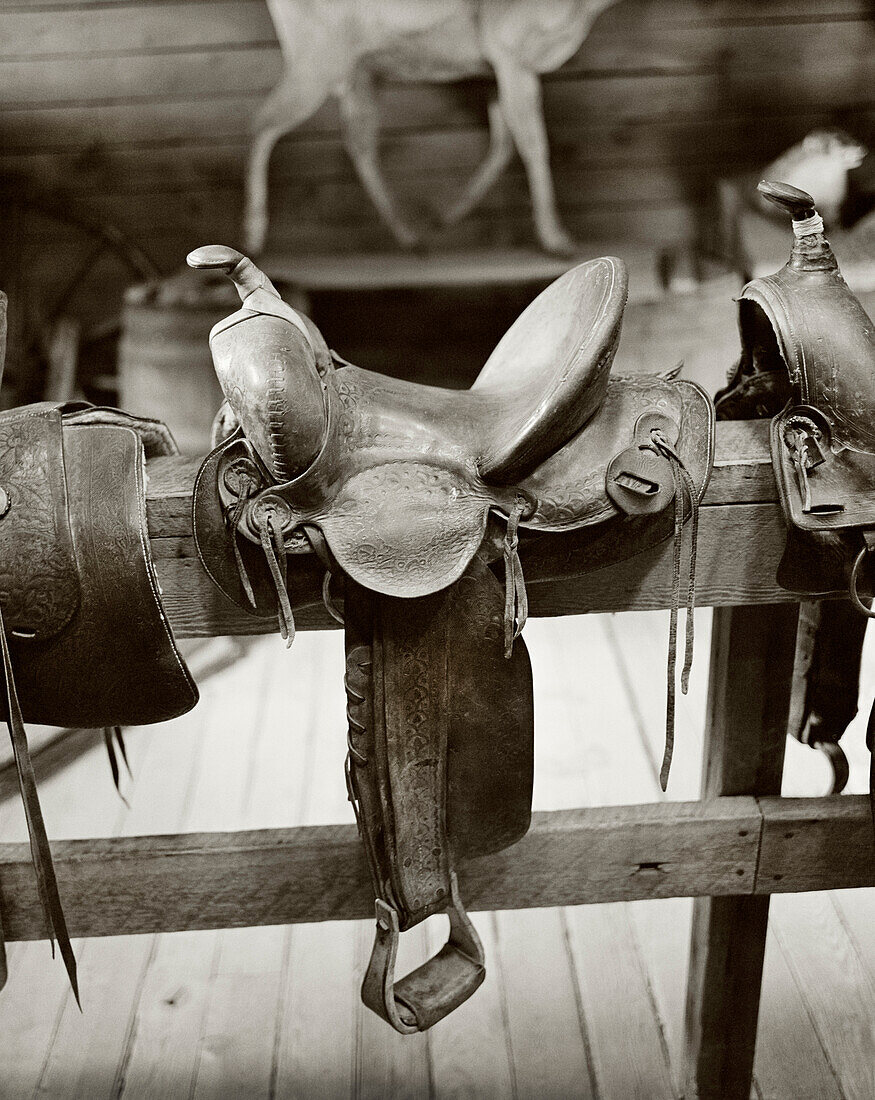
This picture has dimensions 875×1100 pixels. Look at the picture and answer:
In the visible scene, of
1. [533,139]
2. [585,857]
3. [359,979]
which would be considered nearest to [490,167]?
[533,139]

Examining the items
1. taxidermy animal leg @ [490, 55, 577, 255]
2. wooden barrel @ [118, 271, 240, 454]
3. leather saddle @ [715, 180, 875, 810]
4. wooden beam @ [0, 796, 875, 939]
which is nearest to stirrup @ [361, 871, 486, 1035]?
wooden beam @ [0, 796, 875, 939]

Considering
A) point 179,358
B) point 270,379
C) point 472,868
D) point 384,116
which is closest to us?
point 270,379

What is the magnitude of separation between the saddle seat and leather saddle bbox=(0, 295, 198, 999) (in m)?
0.09

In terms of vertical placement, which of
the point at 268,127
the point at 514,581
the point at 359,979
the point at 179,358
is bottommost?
the point at 359,979

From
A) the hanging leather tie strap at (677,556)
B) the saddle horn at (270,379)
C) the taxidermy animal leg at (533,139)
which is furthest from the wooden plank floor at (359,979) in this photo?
the taxidermy animal leg at (533,139)

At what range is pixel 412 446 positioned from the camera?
1094mm

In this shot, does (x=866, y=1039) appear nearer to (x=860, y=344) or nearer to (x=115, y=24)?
(x=860, y=344)

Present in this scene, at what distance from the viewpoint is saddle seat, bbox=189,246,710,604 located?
3.25ft

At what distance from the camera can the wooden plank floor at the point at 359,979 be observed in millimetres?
1602

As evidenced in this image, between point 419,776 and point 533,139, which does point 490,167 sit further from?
point 419,776

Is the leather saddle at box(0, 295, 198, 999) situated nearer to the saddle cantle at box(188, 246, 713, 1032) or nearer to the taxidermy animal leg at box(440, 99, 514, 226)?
the saddle cantle at box(188, 246, 713, 1032)

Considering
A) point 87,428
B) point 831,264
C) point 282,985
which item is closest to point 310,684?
point 282,985

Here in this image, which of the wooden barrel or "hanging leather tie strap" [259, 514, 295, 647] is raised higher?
"hanging leather tie strap" [259, 514, 295, 647]

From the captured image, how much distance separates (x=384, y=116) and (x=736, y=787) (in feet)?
8.97
